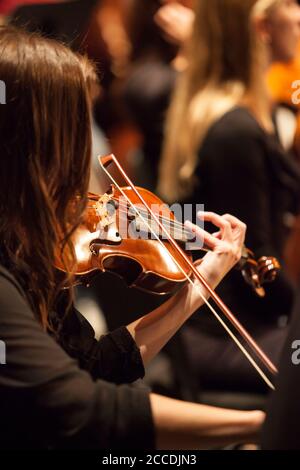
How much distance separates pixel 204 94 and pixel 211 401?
572 mm

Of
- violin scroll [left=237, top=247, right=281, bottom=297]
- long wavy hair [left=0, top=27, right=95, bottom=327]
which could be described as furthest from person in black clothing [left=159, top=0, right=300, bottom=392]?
long wavy hair [left=0, top=27, right=95, bottom=327]

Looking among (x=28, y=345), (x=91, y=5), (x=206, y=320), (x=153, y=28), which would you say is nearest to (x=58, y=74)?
(x=28, y=345)

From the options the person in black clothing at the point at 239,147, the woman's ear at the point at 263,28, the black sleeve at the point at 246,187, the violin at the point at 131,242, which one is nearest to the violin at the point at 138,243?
the violin at the point at 131,242

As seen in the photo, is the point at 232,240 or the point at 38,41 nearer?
the point at 38,41

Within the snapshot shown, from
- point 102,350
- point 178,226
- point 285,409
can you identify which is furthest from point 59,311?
point 285,409

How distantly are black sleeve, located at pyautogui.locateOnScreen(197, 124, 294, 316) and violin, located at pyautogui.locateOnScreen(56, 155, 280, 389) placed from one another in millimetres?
151

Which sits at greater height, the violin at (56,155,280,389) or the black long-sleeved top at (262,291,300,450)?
the violin at (56,155,280,389)

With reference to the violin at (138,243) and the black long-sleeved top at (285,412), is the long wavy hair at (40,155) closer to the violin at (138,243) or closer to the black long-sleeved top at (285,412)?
the violin at (138,243)

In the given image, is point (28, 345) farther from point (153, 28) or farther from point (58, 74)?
point (153, 28)

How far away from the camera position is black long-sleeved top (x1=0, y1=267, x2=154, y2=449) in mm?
788

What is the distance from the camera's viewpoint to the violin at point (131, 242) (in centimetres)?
99

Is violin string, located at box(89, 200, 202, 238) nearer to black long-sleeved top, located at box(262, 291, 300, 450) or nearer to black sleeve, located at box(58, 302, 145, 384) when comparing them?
black sleeve, located at box(58, 302, 145, 384)
